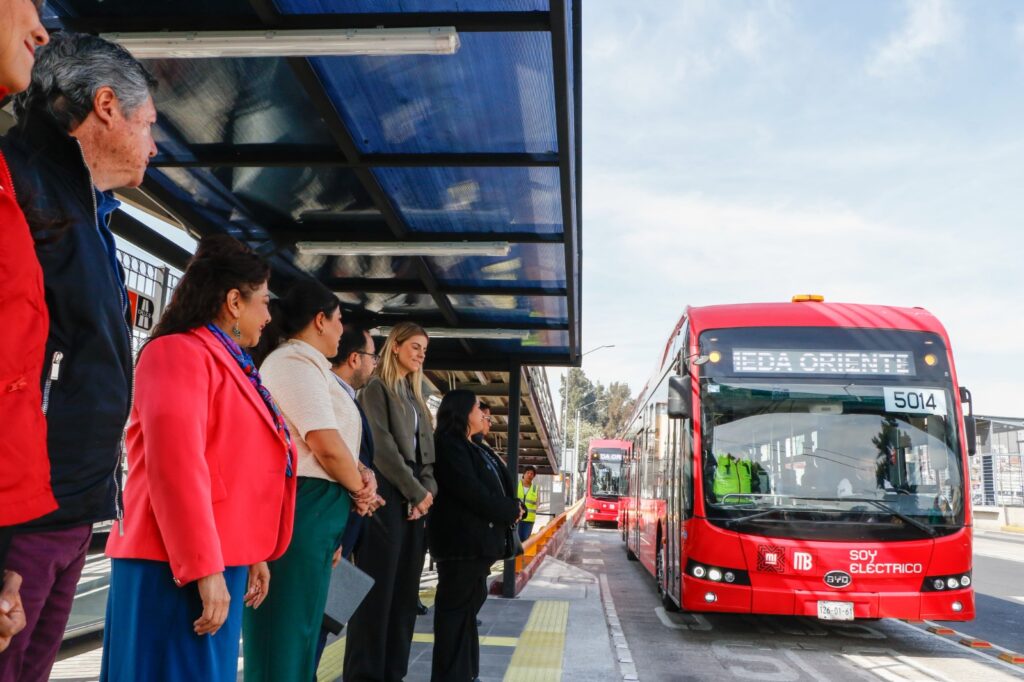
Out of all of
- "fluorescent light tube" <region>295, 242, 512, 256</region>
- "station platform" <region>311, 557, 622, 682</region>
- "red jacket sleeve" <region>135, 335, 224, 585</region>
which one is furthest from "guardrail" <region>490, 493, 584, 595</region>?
"red jacket sleeve" <region>135, 335, 224, 585</region>

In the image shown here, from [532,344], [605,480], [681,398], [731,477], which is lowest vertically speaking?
[731,477]

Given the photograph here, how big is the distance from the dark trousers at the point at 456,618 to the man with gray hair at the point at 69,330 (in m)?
3.60

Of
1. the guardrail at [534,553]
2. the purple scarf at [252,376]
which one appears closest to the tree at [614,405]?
the guardrail at [534,553]

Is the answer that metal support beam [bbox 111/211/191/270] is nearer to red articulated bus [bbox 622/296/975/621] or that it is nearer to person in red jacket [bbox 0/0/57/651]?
person in red jacket [bbox 0/0/57/651]

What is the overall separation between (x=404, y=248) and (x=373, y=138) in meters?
1.74

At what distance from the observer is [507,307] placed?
29.6 feet

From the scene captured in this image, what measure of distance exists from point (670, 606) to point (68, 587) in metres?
9.57

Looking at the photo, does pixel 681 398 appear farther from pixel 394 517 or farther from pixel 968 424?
pixel 394 517

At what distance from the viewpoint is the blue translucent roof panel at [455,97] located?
443cm

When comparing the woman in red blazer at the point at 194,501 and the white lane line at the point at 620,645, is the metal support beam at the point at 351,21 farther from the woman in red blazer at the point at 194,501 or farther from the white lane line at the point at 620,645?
the white lane line at the point at 620,645

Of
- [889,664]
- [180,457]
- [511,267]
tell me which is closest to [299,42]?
[180,457]

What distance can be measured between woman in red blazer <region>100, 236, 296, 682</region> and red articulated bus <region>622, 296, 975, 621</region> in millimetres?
6367

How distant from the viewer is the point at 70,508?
1.71 metres

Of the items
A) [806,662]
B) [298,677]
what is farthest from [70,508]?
[806,662]
